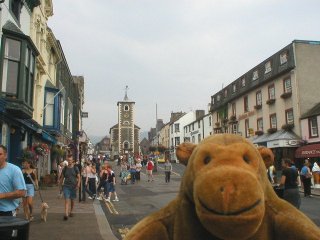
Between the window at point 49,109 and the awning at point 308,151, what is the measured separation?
1787 cm

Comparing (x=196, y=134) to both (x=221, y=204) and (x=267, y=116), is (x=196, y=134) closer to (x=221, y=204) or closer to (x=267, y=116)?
(x=267, y=116)

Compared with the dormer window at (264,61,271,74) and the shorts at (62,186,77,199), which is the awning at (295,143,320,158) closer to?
the dormer window at (264,61,271,74)

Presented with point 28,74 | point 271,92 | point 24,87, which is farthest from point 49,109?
point 271,92

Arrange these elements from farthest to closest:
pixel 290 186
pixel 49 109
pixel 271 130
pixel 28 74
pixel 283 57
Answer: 1. pixel 271 130
2. pixel 283 57
3. pixel 49 109
4. pixel 28 74
5. pixel 290 186

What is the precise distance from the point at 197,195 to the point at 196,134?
59.6 metres

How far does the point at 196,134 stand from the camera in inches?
2432

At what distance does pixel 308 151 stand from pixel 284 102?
5703mm

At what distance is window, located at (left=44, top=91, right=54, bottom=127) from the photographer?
24719 millimetres

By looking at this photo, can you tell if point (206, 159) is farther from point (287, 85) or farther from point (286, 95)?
point (287, 85)

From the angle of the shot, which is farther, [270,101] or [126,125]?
[126,125]

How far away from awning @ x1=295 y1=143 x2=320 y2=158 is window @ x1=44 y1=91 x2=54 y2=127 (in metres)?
17.9

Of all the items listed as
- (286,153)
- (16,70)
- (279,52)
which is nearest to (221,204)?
(16,70)

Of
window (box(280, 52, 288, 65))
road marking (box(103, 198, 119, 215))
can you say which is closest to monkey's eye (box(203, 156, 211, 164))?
road marking (box(103, 198, 119, 215))

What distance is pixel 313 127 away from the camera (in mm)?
26609
